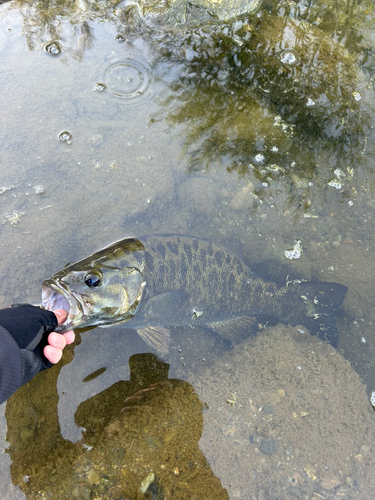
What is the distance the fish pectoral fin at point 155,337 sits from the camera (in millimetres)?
3266

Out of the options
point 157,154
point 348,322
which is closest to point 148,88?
point 157,154

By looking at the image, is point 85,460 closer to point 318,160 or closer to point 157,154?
point 157,154

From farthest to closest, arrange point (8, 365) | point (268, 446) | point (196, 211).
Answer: point (196, 211) → point (268, 446) → point (8, 365)

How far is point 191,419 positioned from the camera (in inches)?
119

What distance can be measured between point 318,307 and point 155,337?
188cm

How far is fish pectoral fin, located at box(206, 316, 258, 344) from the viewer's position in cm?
357

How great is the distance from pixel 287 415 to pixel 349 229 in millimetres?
2315

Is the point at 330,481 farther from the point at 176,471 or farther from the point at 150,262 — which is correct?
the point at 150,262

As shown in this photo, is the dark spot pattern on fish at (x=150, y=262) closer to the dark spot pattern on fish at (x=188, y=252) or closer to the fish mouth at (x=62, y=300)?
the dark spot pattern on fish at (x=188, y=252)

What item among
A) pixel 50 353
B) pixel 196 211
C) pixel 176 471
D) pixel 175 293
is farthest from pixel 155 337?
pixel 196 211

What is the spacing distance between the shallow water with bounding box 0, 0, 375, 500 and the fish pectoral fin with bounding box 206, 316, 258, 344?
95 mm

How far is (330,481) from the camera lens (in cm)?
292

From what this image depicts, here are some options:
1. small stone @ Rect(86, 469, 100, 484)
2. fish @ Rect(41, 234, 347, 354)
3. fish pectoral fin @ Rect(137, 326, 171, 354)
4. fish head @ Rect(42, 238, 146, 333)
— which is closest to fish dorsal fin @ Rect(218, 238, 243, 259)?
fish @ Rect(41, 234, 347, 354)

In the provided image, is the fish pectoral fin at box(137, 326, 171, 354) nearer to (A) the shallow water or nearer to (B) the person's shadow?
(A) the shallow water
